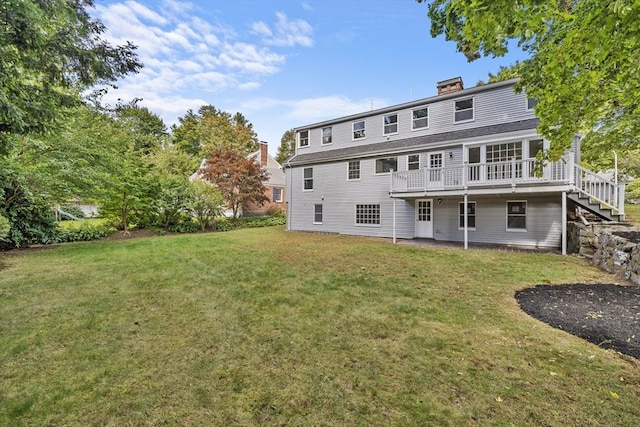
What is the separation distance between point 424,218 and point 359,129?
249 inches

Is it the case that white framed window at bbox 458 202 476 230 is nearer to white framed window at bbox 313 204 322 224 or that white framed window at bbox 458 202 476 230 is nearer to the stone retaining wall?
the stone retaining wall

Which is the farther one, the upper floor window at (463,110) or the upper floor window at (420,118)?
the upper floor window at (420,118)

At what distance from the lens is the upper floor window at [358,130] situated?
1710 cm

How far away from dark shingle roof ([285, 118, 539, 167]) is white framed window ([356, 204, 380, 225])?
112 inches

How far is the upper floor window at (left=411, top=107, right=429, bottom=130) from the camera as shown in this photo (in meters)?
14.9

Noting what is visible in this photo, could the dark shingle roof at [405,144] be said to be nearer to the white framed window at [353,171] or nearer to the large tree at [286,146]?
the white framed window at [353,171]

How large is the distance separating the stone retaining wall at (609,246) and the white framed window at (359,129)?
10457 millimetres

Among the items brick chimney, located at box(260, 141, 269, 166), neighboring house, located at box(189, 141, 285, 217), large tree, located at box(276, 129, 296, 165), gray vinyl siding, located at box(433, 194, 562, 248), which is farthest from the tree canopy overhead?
large tree, located at box(276, 129, 296, 165)

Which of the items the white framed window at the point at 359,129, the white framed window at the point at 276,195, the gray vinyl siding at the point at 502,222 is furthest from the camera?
the white framed window at the point at 276,195

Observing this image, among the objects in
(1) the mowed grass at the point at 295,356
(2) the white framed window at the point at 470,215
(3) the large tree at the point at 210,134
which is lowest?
(1) the mowed grass at the point at 295,356

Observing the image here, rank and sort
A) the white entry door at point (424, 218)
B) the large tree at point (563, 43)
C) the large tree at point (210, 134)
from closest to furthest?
the large tree at point (563, 43) → the white entry door at point (424, 218) → the large tree at point (210, 134)

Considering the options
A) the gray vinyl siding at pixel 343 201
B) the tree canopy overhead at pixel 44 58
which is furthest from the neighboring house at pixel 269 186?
the tree canopy overhead at pixel 44 58

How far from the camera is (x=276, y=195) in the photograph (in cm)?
3097

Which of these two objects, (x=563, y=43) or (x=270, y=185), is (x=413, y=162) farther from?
(x=270, y=185)
